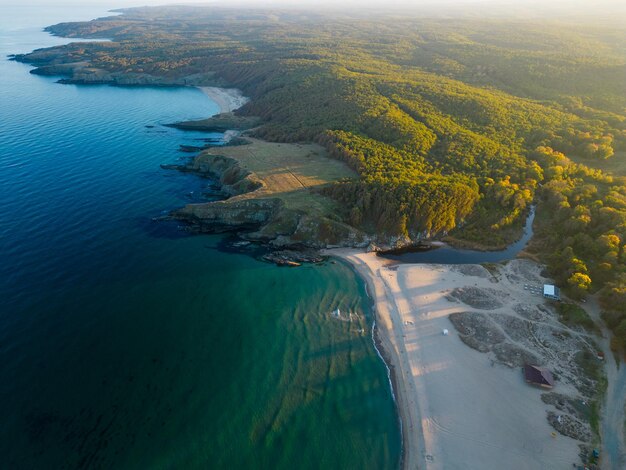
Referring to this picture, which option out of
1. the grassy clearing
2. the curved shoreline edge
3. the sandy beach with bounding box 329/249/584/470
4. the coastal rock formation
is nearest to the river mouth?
the curved shoreline edge

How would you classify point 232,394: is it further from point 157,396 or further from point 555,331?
point 555,331

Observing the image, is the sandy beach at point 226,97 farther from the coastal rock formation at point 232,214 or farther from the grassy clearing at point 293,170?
the coastal rock formation at point 232,214

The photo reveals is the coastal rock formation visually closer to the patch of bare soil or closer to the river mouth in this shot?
the river mouth

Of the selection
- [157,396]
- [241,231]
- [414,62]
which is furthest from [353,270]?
[414,62]

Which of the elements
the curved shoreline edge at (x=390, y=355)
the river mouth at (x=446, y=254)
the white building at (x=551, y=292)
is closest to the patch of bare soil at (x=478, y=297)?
the white building at (x=551, y=292)

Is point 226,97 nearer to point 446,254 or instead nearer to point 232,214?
point 232,214

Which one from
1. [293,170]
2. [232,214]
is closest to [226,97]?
[293,170]
